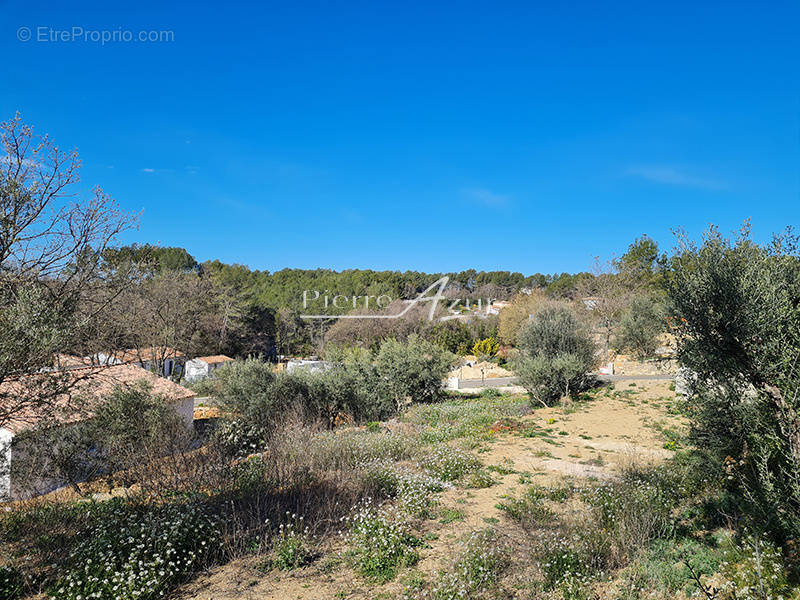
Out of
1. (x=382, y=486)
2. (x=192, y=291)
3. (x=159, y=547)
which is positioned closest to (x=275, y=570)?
(x=159, y=547)

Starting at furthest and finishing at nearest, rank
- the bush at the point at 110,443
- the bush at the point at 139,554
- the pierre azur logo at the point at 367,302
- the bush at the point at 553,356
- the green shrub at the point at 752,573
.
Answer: the pierre azur logo at the point at 367,302, the bush at the point at 553,356, the bush at the point at 110,443, the bush at the point at 139,554, the green shrub at the point at 752,573

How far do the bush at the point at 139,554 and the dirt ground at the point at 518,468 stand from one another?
1.12 ft

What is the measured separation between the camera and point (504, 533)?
226 inches

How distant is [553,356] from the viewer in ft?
58.3

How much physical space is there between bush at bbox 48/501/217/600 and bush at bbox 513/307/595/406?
506 inches

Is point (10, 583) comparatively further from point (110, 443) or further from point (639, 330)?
point (639, 330)

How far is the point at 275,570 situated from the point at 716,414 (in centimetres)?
578

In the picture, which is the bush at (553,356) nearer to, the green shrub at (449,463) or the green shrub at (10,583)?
the green shrub at (449,463)

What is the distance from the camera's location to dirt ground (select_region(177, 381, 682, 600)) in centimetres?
477

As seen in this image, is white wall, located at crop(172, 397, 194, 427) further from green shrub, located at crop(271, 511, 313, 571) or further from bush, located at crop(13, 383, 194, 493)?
green shrub, located at crop(271, 511, 313, 571)

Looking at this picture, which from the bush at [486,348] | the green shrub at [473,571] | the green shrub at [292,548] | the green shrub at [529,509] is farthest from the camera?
the bush at [486,348]

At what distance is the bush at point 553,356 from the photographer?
16.0m

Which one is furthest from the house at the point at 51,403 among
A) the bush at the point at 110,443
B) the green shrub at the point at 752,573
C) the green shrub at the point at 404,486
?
the green shrub at the point at 752,573

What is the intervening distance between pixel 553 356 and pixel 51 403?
647 inches
